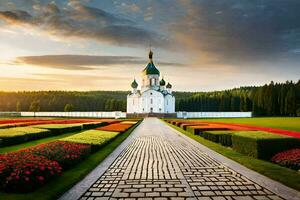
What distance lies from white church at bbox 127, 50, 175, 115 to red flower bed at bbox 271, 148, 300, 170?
7660cm

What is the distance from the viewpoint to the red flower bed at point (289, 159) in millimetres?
11080

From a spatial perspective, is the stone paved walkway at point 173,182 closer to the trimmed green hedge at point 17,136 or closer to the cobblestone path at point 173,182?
the cobblestone path at point 173,182

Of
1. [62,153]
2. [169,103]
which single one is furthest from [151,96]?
[62,153]

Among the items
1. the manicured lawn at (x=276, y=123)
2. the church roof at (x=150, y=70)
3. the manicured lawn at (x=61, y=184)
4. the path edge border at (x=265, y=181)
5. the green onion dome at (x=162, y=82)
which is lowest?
the manicured lawn at (x=276, y=123)

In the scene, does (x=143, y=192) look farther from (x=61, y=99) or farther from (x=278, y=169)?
(x=61, y=99)

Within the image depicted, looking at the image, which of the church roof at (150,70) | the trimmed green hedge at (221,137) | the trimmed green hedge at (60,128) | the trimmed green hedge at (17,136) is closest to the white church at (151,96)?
the church roof at (150,70)

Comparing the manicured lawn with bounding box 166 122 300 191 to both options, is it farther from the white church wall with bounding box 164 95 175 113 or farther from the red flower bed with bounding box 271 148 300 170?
the white church wall with bounding box 164 95 175 113

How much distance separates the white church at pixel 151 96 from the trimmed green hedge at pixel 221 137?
222ft

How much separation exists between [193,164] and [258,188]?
3.84 m

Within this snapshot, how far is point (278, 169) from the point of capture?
10688 mm

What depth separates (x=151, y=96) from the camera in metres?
93.7

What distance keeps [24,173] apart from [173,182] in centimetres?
377

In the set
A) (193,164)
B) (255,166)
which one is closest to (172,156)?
(193,164)

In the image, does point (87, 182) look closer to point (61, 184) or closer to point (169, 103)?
point (61, 184)
